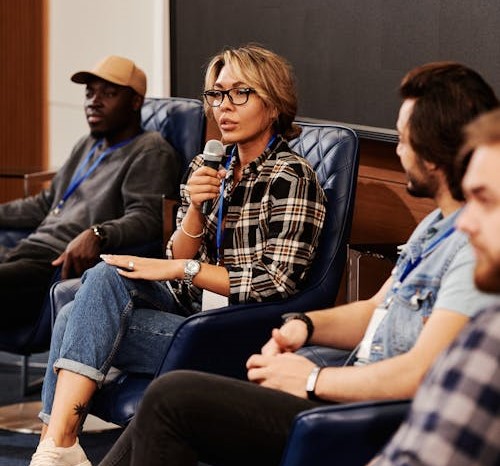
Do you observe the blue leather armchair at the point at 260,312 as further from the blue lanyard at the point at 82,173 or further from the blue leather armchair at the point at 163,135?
the blue lanyard at the point at 82,173

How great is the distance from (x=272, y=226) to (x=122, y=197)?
1.26m

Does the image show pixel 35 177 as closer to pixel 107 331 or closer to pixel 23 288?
pixel 23 288

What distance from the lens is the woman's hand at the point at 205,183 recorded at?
10.1 feet

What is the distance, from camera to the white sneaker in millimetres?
2963

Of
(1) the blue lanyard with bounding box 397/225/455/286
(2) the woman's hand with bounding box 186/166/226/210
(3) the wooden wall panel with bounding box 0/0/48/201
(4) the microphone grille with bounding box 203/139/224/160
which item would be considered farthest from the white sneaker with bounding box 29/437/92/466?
(3) the wooden wall panel with bounding box 0/0/48/201

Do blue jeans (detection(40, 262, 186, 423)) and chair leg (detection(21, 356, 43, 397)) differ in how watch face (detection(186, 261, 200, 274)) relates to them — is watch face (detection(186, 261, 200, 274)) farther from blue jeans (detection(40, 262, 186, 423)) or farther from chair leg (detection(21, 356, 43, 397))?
chair leg (detection(21, 356, 43, 397))

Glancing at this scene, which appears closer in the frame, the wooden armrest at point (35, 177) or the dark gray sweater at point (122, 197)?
the dark gray sweater at point (122, 197)

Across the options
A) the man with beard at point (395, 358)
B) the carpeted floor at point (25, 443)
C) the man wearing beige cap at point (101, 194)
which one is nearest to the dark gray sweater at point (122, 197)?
the man wearing beige cap at point (101, 194)

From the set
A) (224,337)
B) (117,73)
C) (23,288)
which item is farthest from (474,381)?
(117,73)

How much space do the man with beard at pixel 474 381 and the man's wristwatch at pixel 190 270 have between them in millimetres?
1472

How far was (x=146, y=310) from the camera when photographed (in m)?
3.13

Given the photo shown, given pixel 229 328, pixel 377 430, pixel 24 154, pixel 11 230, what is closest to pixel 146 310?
pixel 229 328

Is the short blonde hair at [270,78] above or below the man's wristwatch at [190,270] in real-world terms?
above

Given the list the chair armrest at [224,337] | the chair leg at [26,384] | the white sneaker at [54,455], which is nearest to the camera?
the chair armrest at [224,337]
